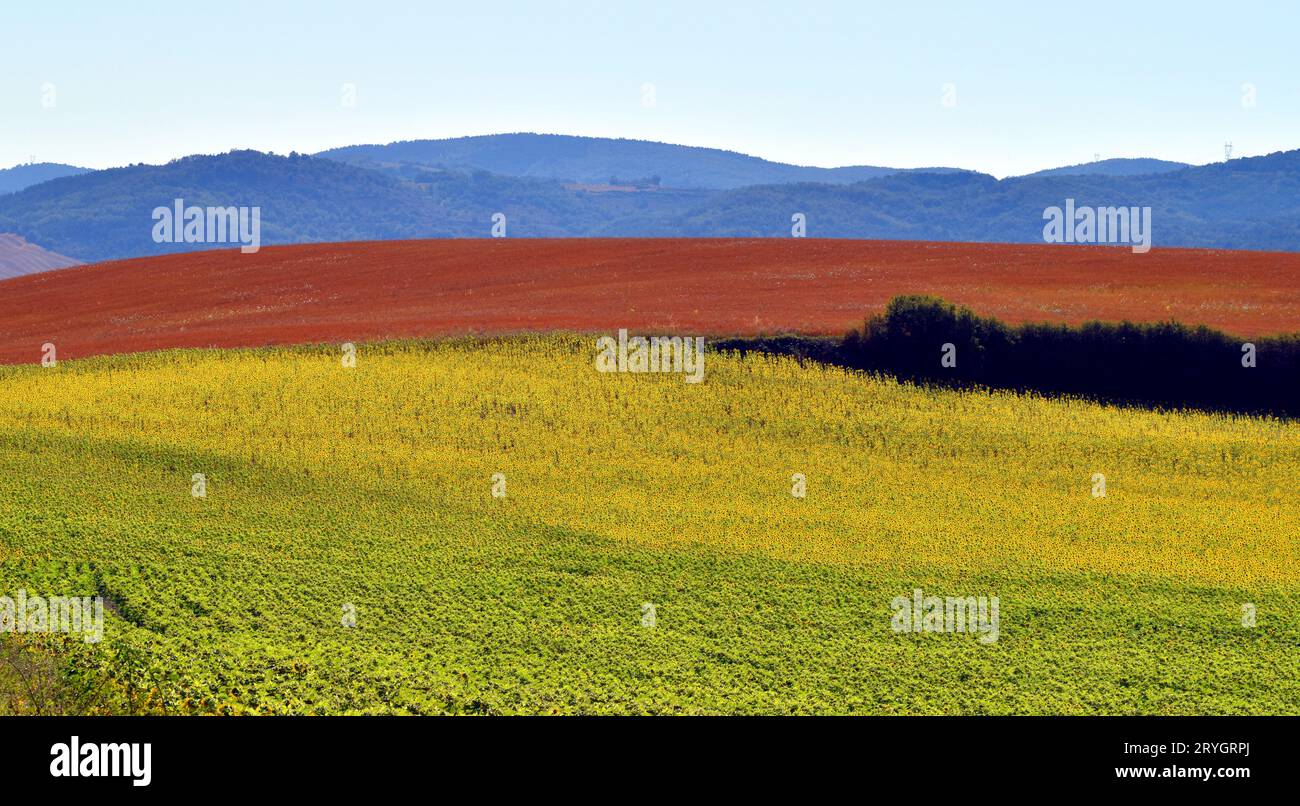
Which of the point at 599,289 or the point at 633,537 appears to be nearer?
the point at 633,537

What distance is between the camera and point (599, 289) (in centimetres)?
6544

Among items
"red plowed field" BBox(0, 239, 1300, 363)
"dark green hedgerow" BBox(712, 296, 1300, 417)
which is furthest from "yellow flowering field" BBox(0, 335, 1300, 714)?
"red plowed field" BBox(0, 239, 1300, 363)

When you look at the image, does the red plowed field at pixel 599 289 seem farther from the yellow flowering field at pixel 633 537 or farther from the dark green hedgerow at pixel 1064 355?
the yellow flowering field at pixel 633 537

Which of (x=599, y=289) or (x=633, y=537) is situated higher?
(x=599, y=289)

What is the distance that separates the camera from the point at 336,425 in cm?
3694

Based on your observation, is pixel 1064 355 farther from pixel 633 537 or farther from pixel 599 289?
pixel 599 289

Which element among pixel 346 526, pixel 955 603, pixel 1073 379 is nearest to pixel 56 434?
pixel 346 526

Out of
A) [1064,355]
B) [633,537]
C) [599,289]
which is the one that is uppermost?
[599,289]

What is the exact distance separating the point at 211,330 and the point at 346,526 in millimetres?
32456

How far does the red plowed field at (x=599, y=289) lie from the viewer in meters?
52.1

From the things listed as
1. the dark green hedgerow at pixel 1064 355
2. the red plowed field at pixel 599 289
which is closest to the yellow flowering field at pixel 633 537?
the dark green hedgerow at pixel 1064 355

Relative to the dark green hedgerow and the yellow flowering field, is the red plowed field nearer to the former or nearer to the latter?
the dark green hedgerow

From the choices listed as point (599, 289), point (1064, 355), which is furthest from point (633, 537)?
point (599, 289)
